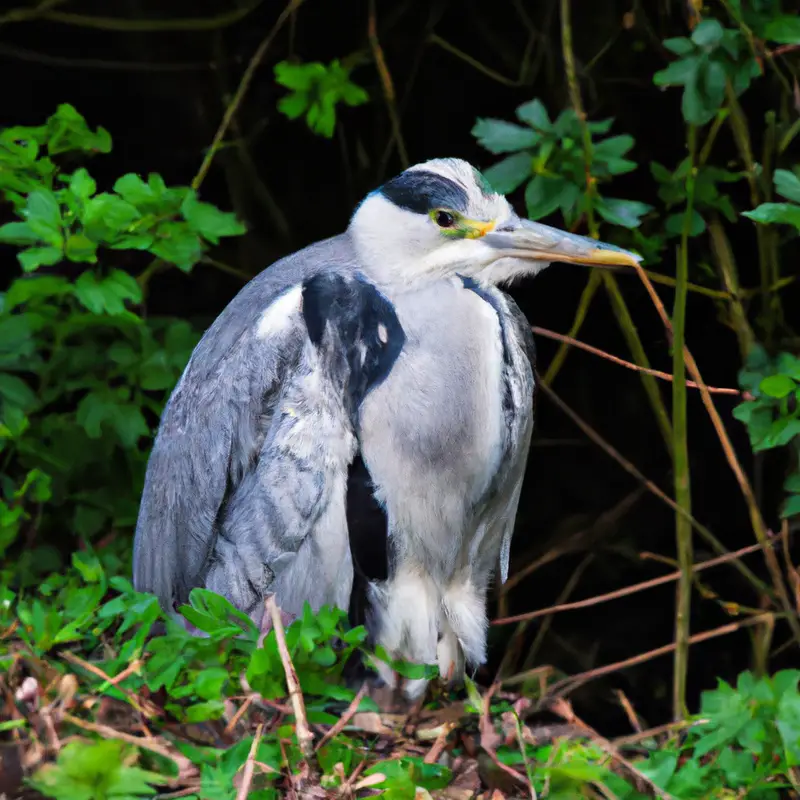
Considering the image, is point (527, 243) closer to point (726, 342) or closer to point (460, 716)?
point (460, 716)

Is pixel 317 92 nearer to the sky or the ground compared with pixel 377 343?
nearer to the sky

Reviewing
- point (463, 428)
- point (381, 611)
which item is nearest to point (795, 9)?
point (463, 428)

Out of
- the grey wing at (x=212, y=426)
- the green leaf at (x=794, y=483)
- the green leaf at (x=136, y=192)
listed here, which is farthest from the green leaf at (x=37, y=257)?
the green leaf at (x=794, y=483)

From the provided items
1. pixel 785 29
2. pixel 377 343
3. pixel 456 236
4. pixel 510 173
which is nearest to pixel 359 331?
pixel 377 343

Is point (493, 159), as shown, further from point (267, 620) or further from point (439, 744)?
point (439, 744)

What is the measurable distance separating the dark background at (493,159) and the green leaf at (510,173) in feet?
1.12

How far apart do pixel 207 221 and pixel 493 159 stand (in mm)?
619

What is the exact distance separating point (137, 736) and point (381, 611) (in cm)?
45

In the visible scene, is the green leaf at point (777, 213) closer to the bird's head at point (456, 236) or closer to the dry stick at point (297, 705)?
the bird's head at point (456, 236)

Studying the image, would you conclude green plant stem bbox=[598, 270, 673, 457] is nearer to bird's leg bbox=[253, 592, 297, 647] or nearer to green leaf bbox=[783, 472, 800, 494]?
green leaf bbox=[783, 472, 800, 494]

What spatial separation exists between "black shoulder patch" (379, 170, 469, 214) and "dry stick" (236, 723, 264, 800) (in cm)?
69

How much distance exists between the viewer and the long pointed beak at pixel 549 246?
1351 millimetres

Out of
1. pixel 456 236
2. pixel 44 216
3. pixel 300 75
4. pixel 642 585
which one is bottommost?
pixel 642 585

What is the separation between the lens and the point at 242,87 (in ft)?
6.36
